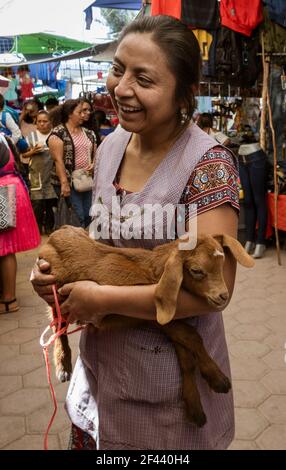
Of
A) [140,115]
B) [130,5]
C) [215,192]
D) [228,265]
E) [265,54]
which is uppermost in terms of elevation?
[130,5]

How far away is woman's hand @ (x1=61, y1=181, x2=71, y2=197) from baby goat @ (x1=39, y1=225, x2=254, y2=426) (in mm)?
3876

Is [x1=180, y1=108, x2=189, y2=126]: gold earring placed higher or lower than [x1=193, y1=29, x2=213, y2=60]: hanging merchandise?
lower

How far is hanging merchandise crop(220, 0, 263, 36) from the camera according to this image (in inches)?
185

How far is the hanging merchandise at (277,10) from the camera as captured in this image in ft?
14.6

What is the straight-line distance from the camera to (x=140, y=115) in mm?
1220

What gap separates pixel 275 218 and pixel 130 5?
19.1ft

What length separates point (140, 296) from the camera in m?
1.13

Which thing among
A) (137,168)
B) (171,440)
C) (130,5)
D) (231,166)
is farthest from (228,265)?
(130,5)

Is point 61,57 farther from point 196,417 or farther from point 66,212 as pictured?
point 196,417

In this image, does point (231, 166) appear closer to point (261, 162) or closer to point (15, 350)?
point (15, 350)

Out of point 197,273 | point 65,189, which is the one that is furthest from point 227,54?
point 197,273

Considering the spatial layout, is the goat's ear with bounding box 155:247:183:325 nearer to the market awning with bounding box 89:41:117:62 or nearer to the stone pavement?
the stone pavement

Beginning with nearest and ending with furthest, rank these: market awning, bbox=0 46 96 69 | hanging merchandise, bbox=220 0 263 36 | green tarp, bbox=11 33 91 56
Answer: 1. hanging merchandise, bbox=220 0 263 36
2. market awning, bbox=0 46 96 69
3. green tarp, bbox=11 33 91 56

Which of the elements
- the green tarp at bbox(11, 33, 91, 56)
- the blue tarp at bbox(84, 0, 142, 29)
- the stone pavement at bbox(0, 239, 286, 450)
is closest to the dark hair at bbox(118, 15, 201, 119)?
the stone pavement at bbox(0, 239, 286, 450)
